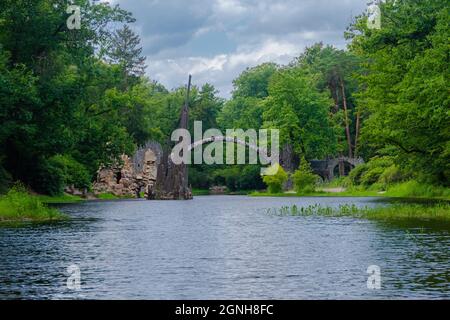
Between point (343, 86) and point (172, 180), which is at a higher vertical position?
point (343, 86)

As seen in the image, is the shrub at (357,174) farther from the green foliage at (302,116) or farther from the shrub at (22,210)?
the shrub at (22,210)

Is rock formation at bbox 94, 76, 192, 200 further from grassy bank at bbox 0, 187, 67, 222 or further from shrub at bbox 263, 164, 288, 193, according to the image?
grassy bank at bbox 0, 187, 67, 222

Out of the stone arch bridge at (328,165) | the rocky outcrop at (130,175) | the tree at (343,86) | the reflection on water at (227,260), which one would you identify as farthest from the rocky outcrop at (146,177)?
the reflection on water at (227,260)

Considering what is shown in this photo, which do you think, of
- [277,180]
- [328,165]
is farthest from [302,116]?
[277,180]

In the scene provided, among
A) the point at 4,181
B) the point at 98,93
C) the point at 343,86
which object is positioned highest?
the point at 343,86

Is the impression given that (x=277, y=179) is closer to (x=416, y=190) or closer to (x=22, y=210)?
(x=416, y=190)

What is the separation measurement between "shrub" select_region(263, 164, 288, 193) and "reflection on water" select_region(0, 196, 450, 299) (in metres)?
59.3

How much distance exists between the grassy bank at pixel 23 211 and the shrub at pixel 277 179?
54.4m

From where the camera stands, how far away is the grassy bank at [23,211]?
116 feet

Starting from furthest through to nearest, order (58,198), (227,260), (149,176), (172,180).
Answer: (149,176), (172,180), (58,198), (227,260)

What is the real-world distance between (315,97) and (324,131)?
14.5 ft

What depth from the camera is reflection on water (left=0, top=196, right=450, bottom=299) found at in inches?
591

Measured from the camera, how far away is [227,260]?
19.9m

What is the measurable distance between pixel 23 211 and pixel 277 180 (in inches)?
2252
